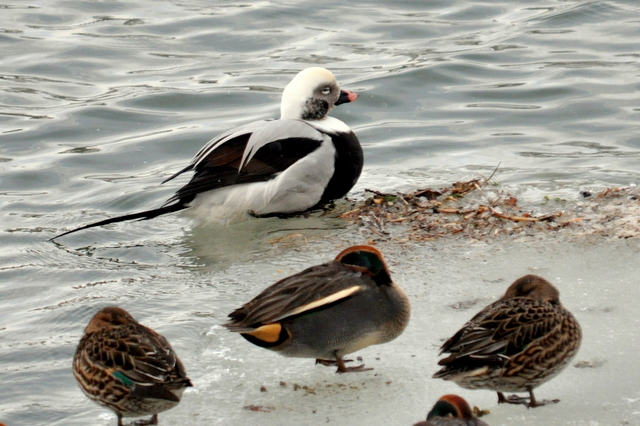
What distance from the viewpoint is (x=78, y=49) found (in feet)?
45.1

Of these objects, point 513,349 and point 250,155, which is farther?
point 250,155

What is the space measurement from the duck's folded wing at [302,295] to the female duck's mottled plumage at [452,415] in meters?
1.18

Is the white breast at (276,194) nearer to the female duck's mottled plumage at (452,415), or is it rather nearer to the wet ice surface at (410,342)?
the wet ice surface at (410,342)

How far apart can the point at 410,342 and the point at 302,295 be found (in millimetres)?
708

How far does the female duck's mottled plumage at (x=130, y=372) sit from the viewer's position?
13.5 feet

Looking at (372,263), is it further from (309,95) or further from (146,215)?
(309,95)

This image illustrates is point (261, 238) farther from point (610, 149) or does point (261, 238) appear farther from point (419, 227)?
point (610, 149)

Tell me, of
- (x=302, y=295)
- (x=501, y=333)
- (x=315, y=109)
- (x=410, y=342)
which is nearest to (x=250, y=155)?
(x=315, y=109)

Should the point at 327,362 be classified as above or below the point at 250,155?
below

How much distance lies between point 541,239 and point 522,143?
151 inches

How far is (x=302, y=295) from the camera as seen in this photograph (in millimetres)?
4609

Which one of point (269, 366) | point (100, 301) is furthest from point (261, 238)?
point (269, 366)

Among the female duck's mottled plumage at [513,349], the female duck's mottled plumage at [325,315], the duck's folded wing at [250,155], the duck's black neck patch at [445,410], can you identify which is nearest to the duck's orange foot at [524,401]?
the female duck's mottled plumage at [513,349]

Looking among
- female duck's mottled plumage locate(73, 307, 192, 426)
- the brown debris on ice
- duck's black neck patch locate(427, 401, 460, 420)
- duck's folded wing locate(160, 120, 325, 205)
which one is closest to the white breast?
duck's folded wing locate(160, 120, 325, 205)
